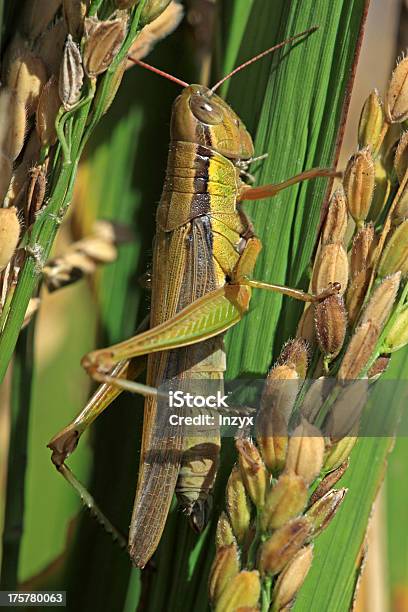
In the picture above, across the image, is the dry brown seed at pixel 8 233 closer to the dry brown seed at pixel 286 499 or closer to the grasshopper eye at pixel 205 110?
the dry brown seed at pixel 286 499

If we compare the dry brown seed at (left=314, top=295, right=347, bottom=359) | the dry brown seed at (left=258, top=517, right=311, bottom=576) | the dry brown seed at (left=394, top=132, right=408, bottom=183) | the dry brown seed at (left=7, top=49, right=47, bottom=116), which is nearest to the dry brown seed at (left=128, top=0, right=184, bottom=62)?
the dry brown seed at (left=7, top=49, right=47, bottom=116)

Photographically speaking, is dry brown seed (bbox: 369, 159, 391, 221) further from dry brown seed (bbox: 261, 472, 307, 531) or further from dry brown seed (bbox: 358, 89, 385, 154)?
dry brown seed (bbox: 261, 472, 307, 531)

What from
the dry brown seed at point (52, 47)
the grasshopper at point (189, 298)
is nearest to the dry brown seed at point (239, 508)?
the grasshopper at point (189, 298)

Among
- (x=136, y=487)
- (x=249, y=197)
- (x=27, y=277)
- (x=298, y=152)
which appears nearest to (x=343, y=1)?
(x=298, y=152)

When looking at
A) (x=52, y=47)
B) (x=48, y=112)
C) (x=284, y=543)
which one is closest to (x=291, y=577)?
(x=284, y=543)

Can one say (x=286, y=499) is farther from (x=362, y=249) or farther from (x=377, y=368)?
(x=362, y=249)

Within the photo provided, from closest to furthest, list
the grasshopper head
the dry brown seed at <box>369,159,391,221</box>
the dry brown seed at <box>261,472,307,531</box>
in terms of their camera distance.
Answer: the dry brown seed at <box>261,472,307,531</box> → the dry brown seed at <box>369,159,391,221</box> → the grasshopper head
